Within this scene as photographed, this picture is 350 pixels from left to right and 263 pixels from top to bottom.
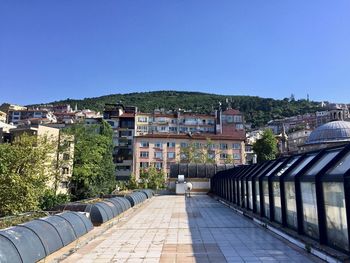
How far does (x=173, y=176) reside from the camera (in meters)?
46.3

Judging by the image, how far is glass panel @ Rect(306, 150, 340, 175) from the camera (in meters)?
10.1

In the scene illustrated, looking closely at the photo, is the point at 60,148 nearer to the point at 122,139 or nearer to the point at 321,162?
the point at 122,139

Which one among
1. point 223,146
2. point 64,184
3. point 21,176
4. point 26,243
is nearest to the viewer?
point 26,243

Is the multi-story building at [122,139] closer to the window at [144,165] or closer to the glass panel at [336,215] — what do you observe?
the window at [144,165]

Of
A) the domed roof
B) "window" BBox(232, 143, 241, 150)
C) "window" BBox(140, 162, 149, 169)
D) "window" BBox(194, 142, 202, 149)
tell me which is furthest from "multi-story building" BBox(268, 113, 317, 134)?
the domed roof

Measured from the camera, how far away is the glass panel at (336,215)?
824cm

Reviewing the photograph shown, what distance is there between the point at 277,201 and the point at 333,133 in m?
33.9

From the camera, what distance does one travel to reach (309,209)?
10352 millimetres

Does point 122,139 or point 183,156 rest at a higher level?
point 122,139

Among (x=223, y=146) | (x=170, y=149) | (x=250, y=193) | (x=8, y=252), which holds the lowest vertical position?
(x=8, y=252)

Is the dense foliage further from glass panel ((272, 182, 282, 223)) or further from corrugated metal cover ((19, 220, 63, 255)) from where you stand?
corrugated metal cover ((19, 220, 63, 255))

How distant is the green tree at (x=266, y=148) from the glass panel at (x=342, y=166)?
60401 millimetres

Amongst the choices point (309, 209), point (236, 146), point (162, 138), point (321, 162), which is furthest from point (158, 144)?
point (309, 209)

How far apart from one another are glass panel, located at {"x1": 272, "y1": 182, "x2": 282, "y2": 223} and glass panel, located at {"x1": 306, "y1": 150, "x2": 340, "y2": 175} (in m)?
3.03
